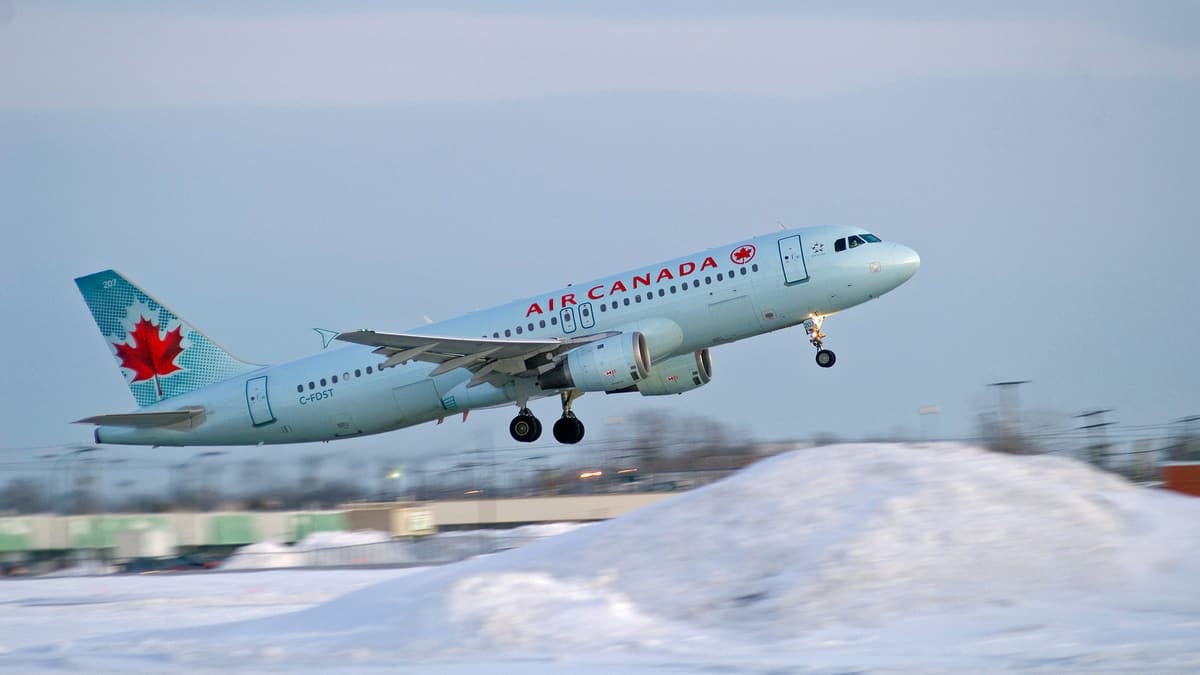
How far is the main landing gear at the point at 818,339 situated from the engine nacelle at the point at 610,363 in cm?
432

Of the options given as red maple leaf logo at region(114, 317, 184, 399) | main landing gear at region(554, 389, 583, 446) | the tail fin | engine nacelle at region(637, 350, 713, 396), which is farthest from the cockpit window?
red maple leaf logo at region(114, 317, 184, 399)

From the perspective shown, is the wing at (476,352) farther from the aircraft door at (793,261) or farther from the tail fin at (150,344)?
the tail fin at (150,344)

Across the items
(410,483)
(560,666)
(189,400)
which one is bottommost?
(560,666)

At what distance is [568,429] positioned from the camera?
38281mm

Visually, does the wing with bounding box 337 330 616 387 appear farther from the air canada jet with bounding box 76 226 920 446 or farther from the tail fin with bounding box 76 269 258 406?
the tail fin with bounding box 76 269 258 406

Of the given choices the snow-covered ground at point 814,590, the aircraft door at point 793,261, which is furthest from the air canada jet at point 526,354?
the snow-covered ground at point 814,590

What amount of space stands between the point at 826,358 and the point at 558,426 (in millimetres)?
7780

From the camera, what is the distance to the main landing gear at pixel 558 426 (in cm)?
3792

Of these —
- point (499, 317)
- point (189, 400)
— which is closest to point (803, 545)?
point (499, 317)

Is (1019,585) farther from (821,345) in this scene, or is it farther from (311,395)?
(311,395)

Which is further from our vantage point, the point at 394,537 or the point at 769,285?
the point at 394,537

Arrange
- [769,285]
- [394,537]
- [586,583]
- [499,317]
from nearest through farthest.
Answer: [586,583] → [769,285] → [499,317] → [394,537]

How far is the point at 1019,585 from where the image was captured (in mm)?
17250

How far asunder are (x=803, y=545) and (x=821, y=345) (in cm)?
1825
